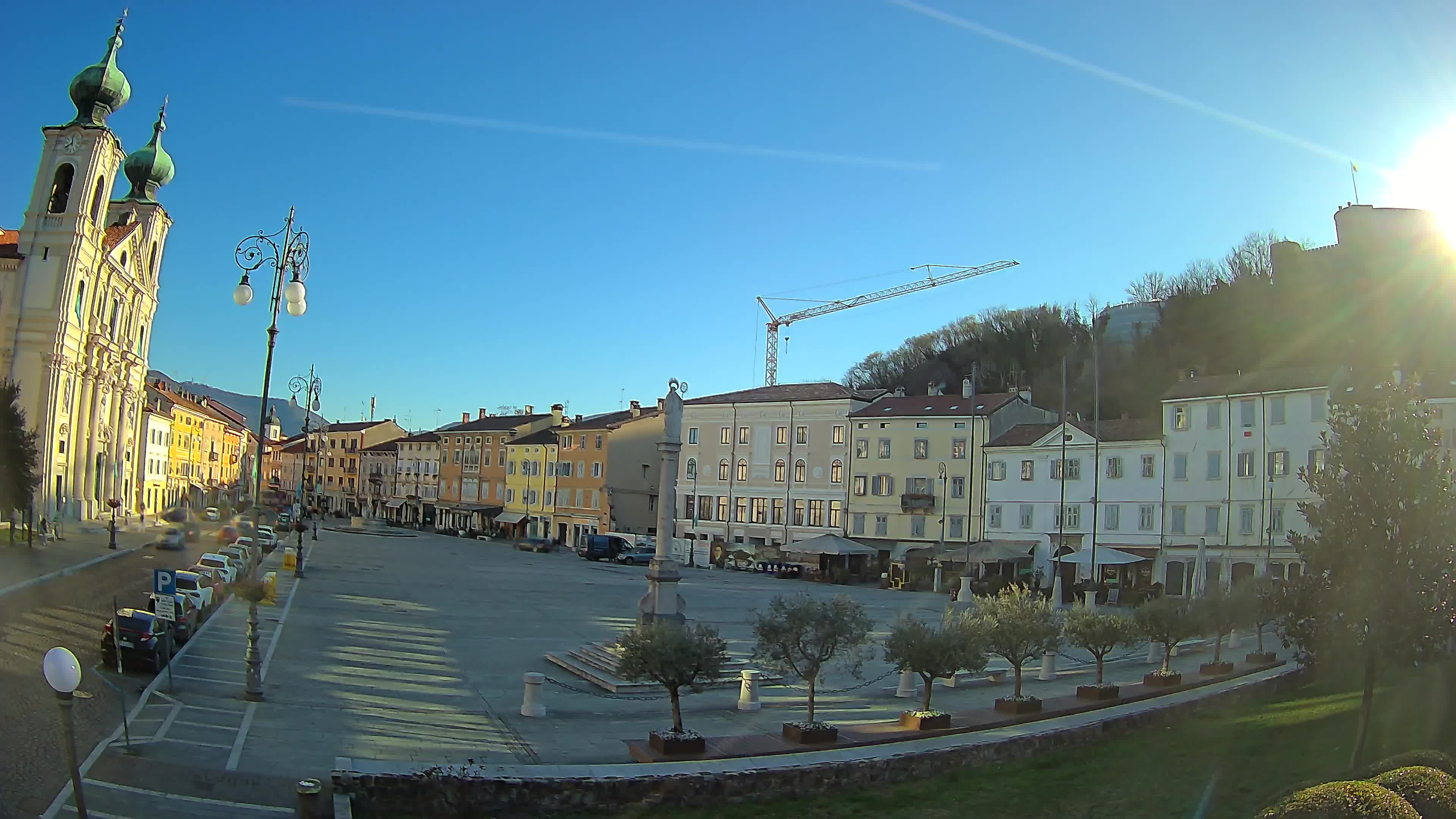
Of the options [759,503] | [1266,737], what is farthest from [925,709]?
[759,503]

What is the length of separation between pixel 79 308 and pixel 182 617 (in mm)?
46219

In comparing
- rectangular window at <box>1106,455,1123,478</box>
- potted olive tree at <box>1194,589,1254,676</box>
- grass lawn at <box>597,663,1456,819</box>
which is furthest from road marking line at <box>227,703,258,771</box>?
rectangular window at <box>1106,455,1123,478</box>

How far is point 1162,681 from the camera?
2072 centimetres

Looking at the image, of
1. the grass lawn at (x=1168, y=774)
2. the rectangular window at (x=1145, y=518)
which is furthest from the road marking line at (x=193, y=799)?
the rectangular window at (x=1145, y=518)

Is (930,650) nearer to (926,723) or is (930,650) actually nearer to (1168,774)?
(926,723)

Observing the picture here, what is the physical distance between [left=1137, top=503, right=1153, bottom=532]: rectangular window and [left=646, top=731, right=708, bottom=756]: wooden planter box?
4305 cm

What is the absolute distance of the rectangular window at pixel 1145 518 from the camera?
50.7m

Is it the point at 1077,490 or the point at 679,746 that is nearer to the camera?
the point at 679,746

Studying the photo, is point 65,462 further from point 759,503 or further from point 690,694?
point 690,694

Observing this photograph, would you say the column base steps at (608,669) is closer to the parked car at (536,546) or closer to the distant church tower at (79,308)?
the distant church tower at (79,308)

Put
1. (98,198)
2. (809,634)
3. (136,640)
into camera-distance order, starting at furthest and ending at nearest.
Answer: (98,198) < (136,640) < (809,634)

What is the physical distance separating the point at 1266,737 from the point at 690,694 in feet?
34.5

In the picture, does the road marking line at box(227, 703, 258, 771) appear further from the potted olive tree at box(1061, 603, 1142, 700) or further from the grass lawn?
the potted olive tree at box(1061, 603, 1142, 700)

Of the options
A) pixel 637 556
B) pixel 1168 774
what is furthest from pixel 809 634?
pixel 637 556
